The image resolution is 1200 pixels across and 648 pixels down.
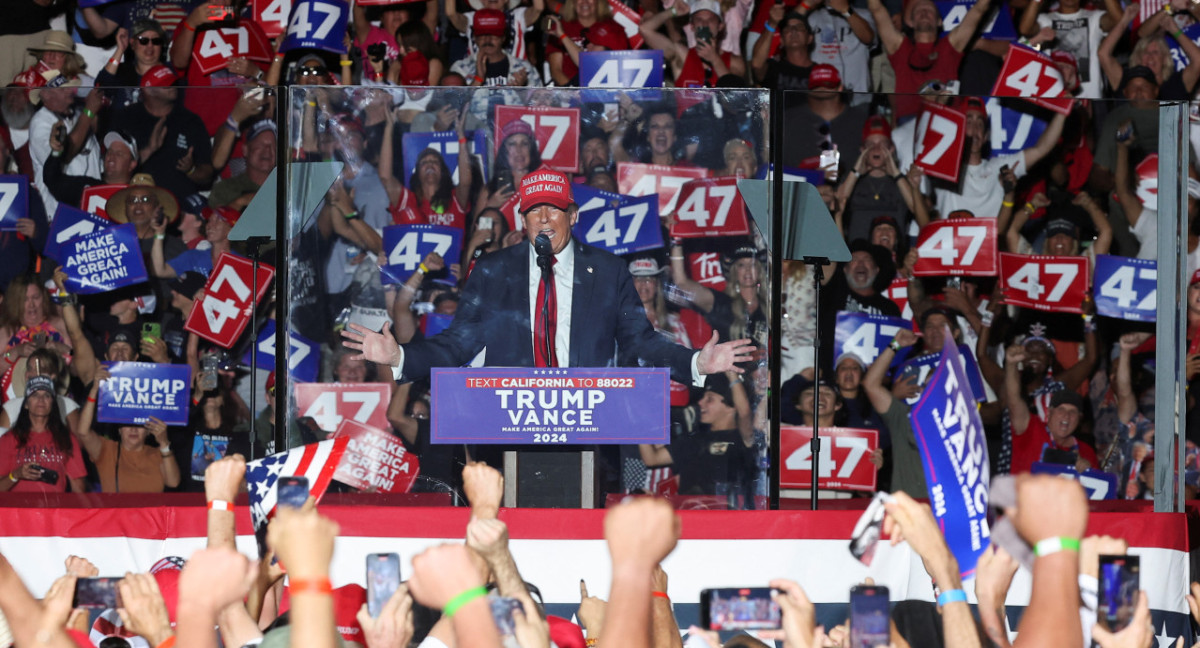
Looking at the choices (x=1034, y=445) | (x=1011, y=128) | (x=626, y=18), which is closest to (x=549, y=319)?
(x=1011, y=128)

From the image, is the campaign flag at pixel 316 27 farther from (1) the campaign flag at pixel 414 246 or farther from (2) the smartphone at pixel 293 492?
(2) the smartphone at pixel 293 492

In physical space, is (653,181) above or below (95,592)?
above

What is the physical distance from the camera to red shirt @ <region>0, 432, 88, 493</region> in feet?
16.2

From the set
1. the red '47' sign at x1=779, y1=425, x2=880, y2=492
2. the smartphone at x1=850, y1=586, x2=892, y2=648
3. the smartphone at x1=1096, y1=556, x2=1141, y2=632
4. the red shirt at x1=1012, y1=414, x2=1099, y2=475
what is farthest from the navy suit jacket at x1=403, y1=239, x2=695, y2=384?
the smartphone at x1=1096, y1=556, x2=1141, y2=632

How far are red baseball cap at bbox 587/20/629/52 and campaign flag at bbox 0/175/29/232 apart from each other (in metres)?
3.90

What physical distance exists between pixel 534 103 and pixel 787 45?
3.68 metres

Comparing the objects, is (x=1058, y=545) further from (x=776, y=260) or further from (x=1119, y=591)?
(x=776, y=260)

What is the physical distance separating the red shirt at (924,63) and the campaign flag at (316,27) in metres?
3.48

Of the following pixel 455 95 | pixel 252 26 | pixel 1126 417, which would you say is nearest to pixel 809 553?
pixel 1126 417

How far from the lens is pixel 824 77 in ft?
25.0

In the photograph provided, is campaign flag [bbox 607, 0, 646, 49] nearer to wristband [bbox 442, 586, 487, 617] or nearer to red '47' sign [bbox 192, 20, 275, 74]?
red '47' sign [bbox 192, 20, 275, 74]

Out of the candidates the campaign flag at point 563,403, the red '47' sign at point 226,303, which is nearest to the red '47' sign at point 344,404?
the campaign flag at point 563,403

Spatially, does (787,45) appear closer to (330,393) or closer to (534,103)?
(534,103)

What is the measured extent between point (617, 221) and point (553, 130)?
0.41m
